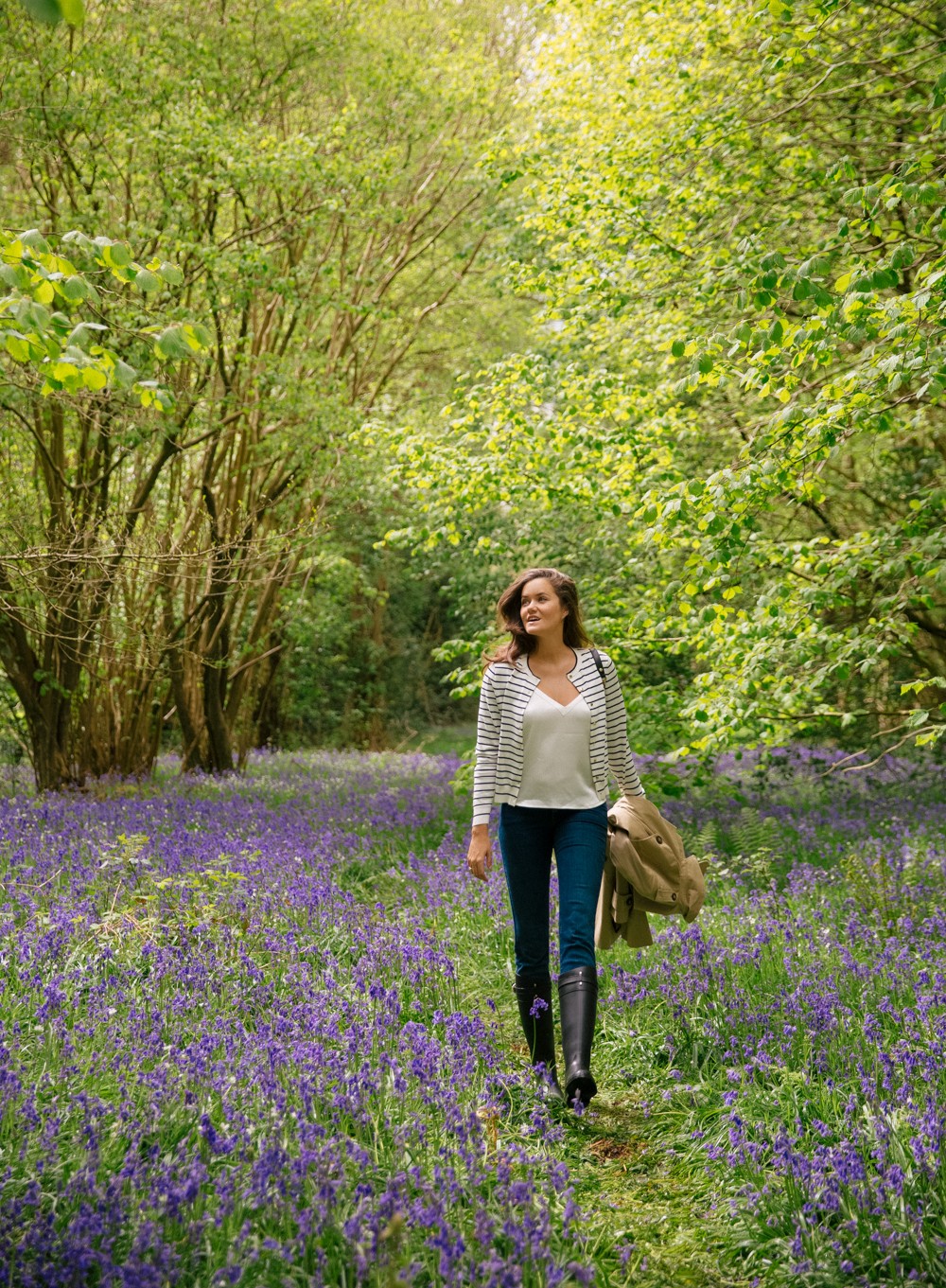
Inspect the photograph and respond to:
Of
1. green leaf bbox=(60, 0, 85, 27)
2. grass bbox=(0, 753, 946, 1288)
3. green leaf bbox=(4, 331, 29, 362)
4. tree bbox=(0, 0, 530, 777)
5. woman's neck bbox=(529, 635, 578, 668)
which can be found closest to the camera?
green leaf bbox=(60, 0, 85, 27)

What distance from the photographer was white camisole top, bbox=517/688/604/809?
4.20 m

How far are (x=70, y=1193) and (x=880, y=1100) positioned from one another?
2770 mm

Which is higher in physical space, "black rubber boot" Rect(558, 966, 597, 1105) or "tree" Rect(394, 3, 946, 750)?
"tree" Rect(394, 3, 946, 750)

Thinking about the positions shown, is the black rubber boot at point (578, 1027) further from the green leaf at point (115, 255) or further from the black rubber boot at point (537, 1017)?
the green leaf at point (115, 255)

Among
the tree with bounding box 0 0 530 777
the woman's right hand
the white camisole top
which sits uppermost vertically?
the tree with bounding box 0 0 530 777

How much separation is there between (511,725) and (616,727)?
54cm

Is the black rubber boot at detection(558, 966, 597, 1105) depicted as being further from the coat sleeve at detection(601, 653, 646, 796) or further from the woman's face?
the woman's face

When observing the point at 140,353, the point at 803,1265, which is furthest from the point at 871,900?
the point at 140,353

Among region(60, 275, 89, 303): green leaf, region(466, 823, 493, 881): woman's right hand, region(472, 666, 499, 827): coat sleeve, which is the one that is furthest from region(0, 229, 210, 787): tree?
region(466, 823, 493, 881): woman's right hand

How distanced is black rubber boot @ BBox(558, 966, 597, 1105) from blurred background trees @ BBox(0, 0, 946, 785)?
8.37ft

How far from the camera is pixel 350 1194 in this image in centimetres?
307

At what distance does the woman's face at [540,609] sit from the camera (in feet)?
14.2

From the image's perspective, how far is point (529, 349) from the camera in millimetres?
11000

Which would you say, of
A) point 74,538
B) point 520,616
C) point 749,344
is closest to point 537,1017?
point 520,616
